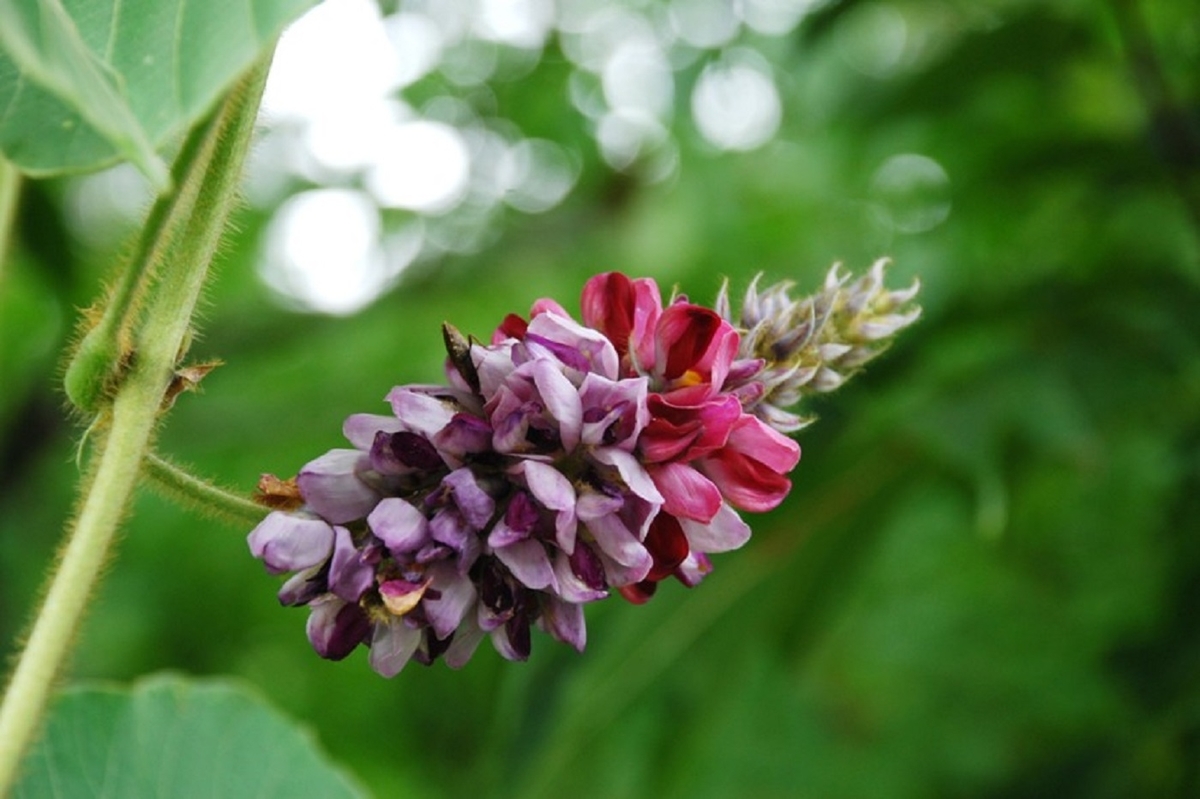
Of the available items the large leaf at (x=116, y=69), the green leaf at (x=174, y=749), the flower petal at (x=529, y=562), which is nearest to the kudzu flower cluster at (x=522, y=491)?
the flower petal at (x=529, y=562)

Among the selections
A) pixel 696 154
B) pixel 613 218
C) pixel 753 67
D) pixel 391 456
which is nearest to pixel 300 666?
pixel 613 218

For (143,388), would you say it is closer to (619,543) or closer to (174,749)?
(619,543)

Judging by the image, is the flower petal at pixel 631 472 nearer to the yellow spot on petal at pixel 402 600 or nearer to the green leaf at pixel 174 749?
the yellow spot on petal at pixel 402 600

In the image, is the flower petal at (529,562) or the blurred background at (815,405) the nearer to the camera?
the flower petal at (529,562)

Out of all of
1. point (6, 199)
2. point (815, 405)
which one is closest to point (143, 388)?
point (6, 199)

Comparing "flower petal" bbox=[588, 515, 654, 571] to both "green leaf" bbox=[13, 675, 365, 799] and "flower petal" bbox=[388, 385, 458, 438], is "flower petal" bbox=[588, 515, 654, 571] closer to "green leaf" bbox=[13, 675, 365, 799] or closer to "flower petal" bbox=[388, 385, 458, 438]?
"flower petal" bbox=[388, 385, 458, 438]
